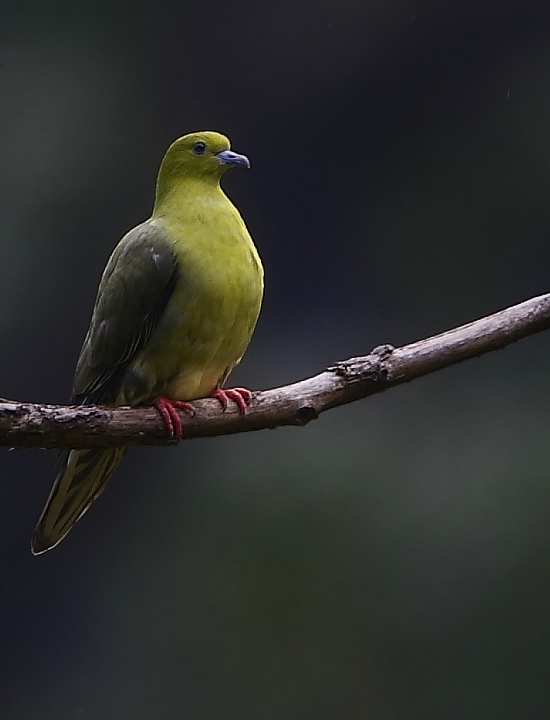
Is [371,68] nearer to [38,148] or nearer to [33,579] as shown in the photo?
[38,148]

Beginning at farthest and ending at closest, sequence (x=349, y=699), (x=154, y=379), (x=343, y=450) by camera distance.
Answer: (x=343, y=450) < (x=349, y=699) < (x=154, y=379)

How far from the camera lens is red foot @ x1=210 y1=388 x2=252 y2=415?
252cm

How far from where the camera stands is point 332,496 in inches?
221

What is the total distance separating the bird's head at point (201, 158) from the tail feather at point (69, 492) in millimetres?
759

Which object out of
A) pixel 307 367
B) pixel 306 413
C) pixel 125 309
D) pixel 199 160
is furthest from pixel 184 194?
pixel 307 367

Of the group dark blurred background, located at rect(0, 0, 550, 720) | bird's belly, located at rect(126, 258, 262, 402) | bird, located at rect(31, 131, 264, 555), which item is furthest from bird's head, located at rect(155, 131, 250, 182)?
dark blurred background, located at rect(0, 0, 550, 720)

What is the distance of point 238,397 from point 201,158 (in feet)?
2.52

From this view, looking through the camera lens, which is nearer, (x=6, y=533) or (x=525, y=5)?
(x=6, y=533)

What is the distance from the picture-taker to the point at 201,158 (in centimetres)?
299

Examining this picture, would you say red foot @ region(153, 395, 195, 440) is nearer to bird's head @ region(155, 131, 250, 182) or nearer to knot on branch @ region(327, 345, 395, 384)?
knot on branch @ region(327, 345, 395, 384)

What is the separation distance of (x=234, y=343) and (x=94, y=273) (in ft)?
9.87

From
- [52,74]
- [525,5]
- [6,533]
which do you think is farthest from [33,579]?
[525,5]

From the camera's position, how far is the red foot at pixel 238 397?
2522mm

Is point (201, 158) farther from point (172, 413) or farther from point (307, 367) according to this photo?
point (307, 367)
